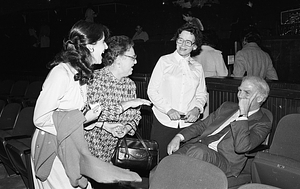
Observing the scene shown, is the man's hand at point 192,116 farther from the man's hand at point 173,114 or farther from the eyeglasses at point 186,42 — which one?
the eyeglasses at point 186,42

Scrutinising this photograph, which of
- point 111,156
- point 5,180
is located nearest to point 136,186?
point 111,156

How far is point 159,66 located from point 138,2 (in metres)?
8.79

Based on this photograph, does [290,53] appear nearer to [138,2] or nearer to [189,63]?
[189,63]

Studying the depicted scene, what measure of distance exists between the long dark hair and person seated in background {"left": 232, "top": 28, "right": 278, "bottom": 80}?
2332 mm

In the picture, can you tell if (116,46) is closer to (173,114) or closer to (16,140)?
(173,114)

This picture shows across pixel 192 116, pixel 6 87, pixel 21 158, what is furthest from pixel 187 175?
pixel 6 87

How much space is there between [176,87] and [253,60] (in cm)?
142

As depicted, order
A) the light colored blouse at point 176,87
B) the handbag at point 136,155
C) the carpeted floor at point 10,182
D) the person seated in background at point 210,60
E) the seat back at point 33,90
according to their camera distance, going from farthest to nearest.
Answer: the seat back at point 33,90, the person seated in background at point 210,60, the carpeted floor at point 10,182, the light colored blouse at point 176,87, the handbag at point 136,155

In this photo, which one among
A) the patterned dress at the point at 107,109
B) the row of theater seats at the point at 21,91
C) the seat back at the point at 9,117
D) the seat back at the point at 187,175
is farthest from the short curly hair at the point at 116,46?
the row of theater seats at the point at 21,91

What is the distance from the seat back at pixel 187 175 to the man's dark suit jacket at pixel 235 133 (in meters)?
0.85

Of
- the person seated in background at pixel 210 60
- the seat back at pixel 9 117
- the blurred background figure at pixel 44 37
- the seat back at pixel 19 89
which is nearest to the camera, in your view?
the person seated in background at pixel 210 60

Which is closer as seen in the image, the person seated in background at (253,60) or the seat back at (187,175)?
the seat back at (187,175)

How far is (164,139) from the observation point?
2.75 meters

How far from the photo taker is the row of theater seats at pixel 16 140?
9.68 ft
